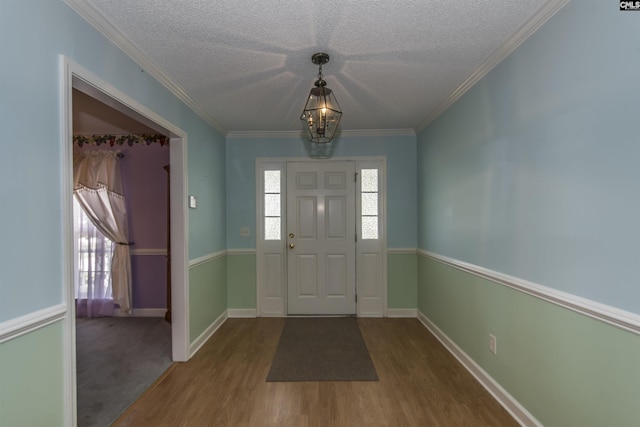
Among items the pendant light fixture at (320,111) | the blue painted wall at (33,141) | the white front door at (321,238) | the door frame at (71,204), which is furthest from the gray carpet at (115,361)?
the pendant light fixture at (320,111)

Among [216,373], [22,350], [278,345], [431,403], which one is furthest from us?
[278,345]

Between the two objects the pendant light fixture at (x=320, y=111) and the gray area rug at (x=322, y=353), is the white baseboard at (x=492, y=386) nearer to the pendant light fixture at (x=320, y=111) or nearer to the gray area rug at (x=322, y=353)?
the gray area rug at (x=322, y=353)

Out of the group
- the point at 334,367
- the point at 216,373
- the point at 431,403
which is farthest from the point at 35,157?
the point at 431,403

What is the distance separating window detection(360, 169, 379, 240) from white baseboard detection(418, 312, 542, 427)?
143cm

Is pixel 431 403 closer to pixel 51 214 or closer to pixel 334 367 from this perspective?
pixel 334 367

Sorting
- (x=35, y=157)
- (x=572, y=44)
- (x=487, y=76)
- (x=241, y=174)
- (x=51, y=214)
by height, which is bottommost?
(x=51, y=214)

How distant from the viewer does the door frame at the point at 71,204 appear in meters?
1.50

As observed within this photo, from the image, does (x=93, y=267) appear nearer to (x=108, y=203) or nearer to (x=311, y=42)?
(x=108, y=203)

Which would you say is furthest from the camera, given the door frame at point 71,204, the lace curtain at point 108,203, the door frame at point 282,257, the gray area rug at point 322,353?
the door frame at point 282,257

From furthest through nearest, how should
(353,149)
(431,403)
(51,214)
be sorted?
(353,149)
(431,403)
(51,214)

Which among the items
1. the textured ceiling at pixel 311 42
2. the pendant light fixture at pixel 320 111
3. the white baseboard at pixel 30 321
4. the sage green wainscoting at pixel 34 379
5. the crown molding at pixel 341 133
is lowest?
the sage green wainscoting at pixel 34 379

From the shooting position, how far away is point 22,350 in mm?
1292

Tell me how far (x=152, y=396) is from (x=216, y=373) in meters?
0.50

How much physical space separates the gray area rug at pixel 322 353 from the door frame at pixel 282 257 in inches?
13.3
